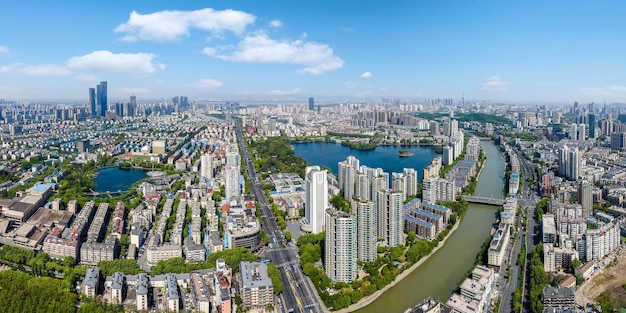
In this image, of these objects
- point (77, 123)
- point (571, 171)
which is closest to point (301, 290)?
point (571, 171)

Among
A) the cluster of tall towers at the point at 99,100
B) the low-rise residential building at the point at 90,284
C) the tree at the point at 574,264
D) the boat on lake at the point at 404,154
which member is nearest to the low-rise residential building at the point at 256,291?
the low-rise residential building at the point at 90,284

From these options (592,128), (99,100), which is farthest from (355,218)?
(99,100)

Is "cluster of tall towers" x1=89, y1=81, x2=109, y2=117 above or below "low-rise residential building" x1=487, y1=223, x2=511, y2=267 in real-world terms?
above

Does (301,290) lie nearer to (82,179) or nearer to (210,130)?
(82,179)

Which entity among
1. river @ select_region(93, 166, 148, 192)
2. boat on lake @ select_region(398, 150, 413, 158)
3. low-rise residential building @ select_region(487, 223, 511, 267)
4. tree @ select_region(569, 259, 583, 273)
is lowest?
tree @ select_region(569, 259, 583, 273)

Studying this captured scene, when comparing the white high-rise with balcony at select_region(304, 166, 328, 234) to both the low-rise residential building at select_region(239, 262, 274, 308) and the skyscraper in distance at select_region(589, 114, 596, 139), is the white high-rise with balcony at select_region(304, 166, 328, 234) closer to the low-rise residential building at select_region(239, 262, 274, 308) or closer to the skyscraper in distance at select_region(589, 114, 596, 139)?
the low-rise residential building at select_region(239, 262, 274, 308)

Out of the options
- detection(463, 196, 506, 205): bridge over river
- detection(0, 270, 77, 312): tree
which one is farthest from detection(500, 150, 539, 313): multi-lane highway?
detection(0, 270, 77, 312): tree

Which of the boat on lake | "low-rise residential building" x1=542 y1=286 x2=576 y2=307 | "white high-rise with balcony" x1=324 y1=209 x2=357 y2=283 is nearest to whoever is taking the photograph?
"low-rise residential building" x1=542 y1=286 x2=576 y2=307
